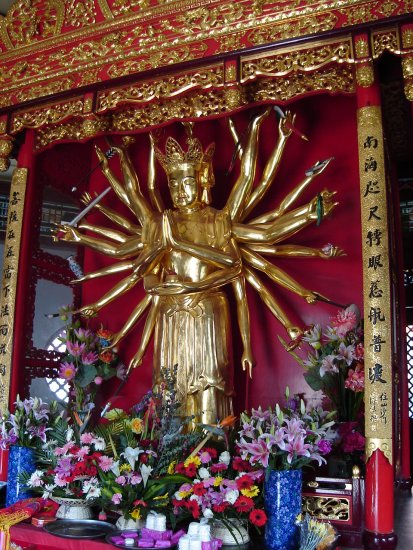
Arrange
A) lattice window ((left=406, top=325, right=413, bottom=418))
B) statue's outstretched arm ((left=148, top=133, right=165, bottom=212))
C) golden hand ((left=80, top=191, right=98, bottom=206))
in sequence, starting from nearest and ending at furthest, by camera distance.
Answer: statue's outstretched arm ((left=148, top=133, right=165, bottom=212)), golden hand ((left=80, top=191, right=98, bottom=206)), lattice window ((left=406, top=325, right=413, bottom=418))

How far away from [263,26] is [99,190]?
73.5 inches

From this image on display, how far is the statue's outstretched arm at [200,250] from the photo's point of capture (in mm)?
3592

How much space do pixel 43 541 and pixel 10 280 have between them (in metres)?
1.72

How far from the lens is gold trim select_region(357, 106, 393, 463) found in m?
2.62

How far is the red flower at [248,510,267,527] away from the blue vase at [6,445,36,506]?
1366 millimetres

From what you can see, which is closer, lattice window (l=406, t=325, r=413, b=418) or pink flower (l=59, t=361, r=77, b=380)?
pink flower (l=59, t=361, r=77, b=380)

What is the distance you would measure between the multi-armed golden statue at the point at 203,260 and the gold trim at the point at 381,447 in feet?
3.06

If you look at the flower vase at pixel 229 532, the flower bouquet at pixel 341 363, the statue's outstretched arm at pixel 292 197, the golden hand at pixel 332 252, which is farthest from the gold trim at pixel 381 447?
the statue's outstretched arm at pixel 292 197

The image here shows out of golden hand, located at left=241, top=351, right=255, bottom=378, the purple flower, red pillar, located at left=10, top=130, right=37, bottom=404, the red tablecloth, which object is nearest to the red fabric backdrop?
red pillar, located at left=10, top=130, right=37, bottom=404

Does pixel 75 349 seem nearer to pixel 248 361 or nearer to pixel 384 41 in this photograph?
pixel 248 361

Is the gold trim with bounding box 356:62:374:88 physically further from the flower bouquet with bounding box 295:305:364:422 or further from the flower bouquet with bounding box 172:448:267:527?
the flower bouquet with bounding box 172:448:267:527

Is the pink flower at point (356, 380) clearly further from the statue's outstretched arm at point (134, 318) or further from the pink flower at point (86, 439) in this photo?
the statue's outstretched arm at point (134, 318)

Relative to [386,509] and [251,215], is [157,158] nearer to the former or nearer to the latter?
[251,215]

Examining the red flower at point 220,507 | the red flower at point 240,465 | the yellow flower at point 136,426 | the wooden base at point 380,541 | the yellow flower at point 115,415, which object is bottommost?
the wooden base at point 380,541
